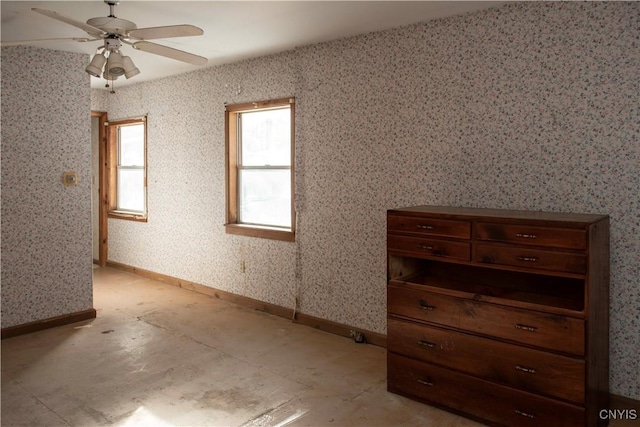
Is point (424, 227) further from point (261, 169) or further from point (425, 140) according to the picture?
point (261, 169)

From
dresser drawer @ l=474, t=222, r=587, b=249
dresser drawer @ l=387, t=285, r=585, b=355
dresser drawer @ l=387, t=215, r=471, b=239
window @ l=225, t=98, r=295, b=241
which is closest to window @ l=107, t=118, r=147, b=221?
window @ l=225, t=98, r=295, b=241

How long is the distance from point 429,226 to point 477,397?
1.01m

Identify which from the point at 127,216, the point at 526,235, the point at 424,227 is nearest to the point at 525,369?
the point at 526,235

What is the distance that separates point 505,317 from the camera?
263cm

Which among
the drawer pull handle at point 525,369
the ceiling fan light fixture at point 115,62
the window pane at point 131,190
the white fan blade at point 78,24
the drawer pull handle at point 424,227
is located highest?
the white fan blade at point 78,24

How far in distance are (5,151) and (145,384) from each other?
2.41m

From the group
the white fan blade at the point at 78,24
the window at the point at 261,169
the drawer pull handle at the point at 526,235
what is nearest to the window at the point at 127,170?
the window at the point at 261,169

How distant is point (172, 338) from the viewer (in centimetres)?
409

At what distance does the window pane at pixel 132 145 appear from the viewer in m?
6.41

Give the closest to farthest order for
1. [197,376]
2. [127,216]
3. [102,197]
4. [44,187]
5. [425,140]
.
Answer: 1. [197,376]
2. [425,140]
3. [44,187]
4. [127,216]
5. [102,197]

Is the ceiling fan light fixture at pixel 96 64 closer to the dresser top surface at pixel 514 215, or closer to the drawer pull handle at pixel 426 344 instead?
the dresser top surface at pixel 514 215

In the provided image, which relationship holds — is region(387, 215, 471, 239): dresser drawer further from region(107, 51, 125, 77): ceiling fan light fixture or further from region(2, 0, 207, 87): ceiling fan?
region(107, 51, 125, 77): ceiling fan light fixture

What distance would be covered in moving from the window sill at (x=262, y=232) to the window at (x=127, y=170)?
1740 mm

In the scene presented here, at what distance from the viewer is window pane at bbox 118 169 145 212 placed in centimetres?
650
